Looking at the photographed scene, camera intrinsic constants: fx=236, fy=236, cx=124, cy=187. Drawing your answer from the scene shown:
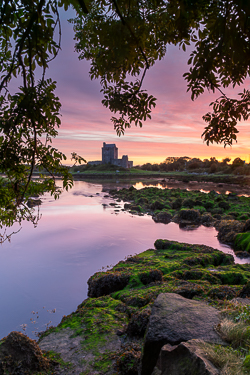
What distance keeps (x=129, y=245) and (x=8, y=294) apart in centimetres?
724

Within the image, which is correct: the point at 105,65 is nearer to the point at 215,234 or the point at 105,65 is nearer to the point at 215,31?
the point at 215,31

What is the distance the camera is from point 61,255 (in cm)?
1293

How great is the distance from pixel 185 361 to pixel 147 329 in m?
0.94

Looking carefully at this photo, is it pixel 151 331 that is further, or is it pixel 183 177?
pixel 183 177

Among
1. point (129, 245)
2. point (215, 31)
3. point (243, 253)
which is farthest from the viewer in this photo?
point (129, 245)

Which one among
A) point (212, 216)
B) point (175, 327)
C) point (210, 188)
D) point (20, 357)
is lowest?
point (212, 216)

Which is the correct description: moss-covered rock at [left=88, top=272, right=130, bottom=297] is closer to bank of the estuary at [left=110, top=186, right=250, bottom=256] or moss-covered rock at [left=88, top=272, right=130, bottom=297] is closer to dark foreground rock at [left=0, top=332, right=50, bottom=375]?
dark foreground rock at [left=0, top=332, right=50, bottom=375]

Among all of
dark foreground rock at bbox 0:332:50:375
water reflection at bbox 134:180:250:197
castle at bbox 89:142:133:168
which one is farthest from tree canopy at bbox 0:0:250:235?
castle at bbox 89:142:133:168

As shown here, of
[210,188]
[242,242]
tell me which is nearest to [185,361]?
[242,242]

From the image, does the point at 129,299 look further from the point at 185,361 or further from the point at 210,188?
the point at 210,188

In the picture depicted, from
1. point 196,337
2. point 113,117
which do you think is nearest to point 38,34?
point 113,117

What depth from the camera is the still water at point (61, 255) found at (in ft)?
25.4

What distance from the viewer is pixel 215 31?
2.68 m

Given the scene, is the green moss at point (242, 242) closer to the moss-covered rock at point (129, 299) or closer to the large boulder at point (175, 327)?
the moss-covered rock at point (129, 299)
